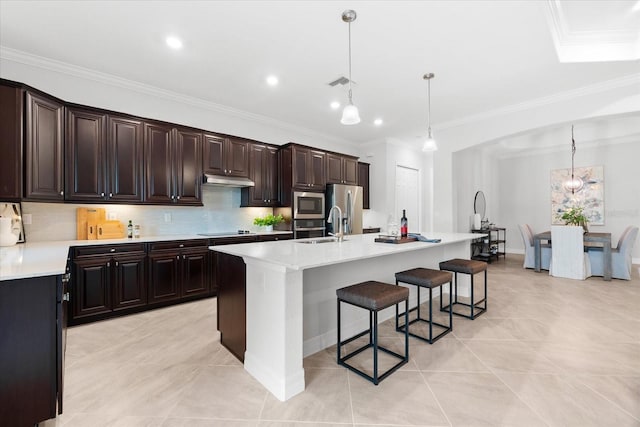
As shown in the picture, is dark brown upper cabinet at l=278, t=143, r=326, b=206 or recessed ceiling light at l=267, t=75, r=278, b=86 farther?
dark brown upper cabinet at l=278, t=143, r=326, b=206

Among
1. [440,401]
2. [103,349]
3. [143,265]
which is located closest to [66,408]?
[103,349]

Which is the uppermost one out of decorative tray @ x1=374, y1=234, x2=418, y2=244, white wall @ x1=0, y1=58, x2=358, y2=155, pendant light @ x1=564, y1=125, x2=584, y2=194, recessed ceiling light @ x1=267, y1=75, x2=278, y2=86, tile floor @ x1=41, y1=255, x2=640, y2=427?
recessed ceiling light @ x1=267, y1=75, x2=278, y2=86

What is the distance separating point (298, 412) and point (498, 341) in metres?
1.95

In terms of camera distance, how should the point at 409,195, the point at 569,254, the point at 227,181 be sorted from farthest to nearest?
the point at 409,195, the point at 569,254, the point at 227,181

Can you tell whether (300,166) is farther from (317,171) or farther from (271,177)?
(271,177)

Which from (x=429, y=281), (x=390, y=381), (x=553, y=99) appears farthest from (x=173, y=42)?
(x=553, y=99)

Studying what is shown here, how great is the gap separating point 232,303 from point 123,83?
10.2 feet

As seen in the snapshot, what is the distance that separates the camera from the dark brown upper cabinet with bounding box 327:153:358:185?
5.38 m

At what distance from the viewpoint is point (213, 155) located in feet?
13.4

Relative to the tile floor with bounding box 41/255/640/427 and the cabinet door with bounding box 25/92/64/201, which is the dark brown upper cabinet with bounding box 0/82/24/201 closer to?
the cabinet door with bounding box 25/92/64/201

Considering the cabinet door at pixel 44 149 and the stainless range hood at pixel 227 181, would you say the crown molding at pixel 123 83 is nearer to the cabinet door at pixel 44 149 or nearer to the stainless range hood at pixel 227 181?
the cabinet door at pixel 44 149

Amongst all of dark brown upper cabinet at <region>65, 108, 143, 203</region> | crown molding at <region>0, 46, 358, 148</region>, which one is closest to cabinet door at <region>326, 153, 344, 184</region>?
crown molding at <region>0, 46, 358, 148</region>

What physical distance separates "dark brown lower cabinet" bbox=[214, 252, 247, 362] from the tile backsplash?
1928mm

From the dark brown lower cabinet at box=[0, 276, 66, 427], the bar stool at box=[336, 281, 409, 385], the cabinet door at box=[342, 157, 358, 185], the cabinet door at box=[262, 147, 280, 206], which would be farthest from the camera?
the cabinet door at box=[342, 157, 358, 185]
